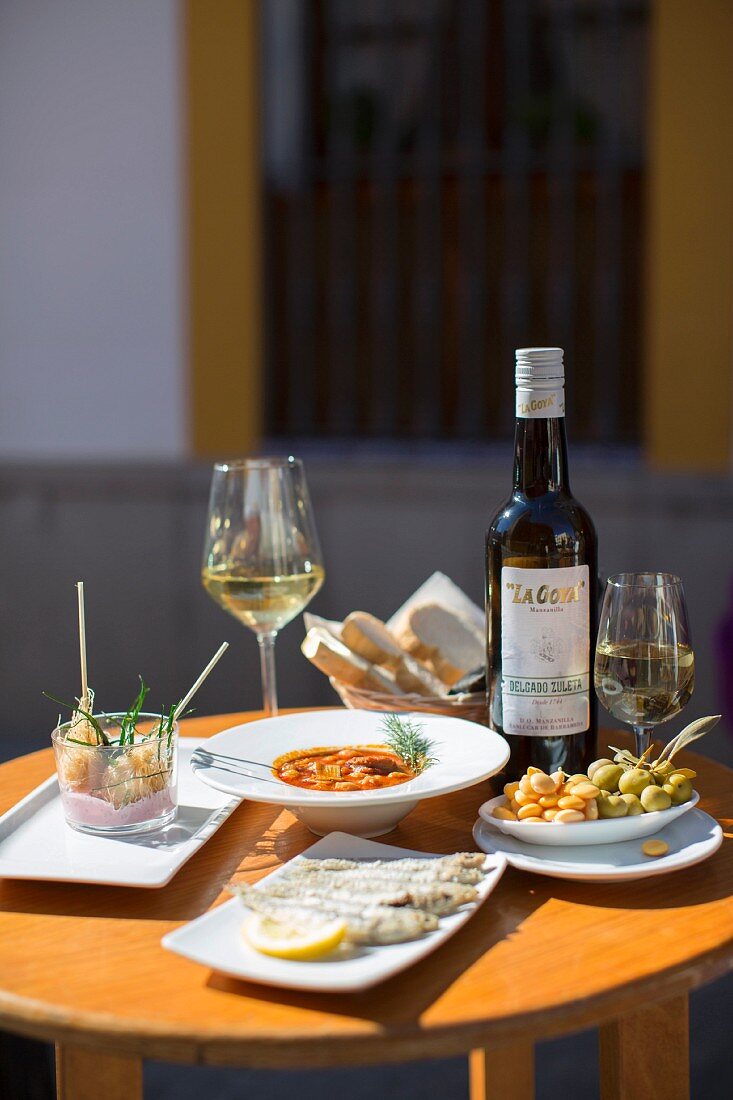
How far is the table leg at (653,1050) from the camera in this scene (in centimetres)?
88

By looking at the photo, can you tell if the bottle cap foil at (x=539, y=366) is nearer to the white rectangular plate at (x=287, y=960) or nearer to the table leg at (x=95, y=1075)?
the white rectangular plate at (x=287, y=960)

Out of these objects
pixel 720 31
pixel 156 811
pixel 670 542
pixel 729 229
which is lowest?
pixel 670 542

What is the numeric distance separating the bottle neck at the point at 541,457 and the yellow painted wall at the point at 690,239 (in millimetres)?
2682

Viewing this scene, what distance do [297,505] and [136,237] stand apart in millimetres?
2959

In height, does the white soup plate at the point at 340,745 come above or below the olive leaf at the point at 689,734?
below

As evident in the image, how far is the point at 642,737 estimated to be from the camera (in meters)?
0.94

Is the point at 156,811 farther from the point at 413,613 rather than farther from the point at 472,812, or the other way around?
the point at 413,613

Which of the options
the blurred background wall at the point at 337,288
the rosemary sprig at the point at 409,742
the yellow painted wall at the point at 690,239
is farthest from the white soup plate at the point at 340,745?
the yellow painted wall at the point at 690,239

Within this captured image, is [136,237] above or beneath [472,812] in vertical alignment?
above

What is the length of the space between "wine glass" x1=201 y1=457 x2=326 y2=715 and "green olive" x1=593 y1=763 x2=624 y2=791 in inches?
14.6

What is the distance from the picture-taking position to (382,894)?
707mm

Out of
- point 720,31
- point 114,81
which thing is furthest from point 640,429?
point 114,81

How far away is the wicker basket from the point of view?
3.46ft

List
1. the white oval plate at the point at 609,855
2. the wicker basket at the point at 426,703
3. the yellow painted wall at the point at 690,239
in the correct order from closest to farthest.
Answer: the white oval plate at the point at 609,855
the wicker basket at the point at 426,703
the yellow painted wall at the point at 690,239
